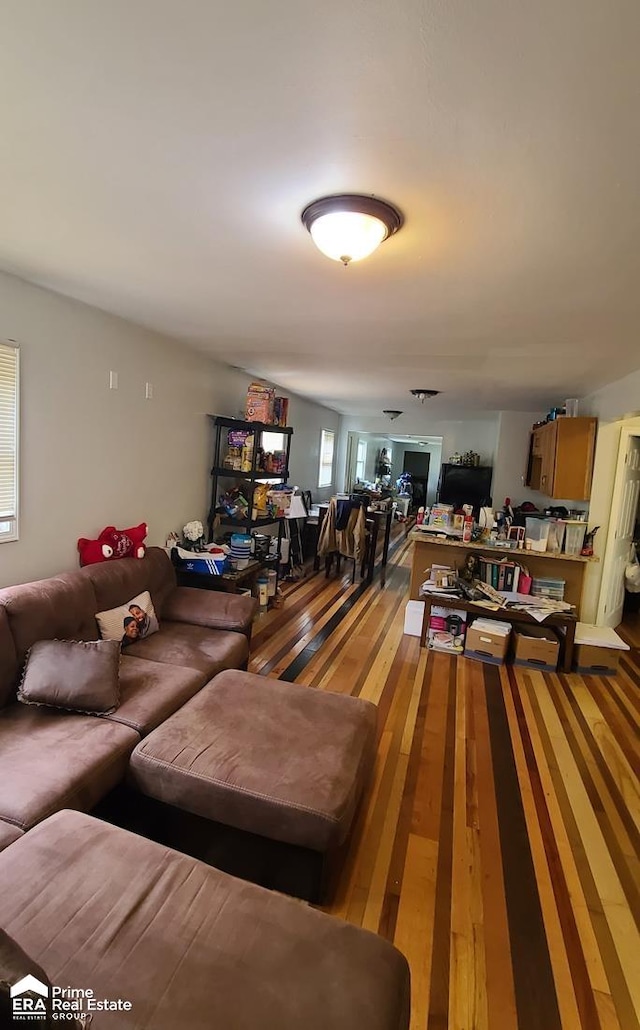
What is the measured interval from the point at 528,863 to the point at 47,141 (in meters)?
2.93

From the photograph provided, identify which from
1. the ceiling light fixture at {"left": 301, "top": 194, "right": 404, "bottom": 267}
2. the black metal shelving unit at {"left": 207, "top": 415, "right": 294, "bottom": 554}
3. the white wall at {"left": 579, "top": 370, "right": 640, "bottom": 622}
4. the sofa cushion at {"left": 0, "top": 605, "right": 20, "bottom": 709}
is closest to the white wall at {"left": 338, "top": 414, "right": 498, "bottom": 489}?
the white wall at {"left": 579, "top": 370, "right": 640, "bottom": 622}

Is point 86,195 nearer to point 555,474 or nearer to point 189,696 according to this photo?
point 189,696

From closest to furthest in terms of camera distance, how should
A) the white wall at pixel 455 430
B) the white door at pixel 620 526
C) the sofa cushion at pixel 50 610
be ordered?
1. the sofa cushion at pixel 50 610
2. the white door at pixel 620 526
3. the white wall at pixel 455 430

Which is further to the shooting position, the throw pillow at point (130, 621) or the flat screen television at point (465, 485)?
the flat screen television at point (465, 485)

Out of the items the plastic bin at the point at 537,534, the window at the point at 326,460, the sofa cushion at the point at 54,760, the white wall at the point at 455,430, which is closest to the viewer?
the sofa cushion at the point at 54,760

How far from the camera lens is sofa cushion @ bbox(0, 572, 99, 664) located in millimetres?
2129

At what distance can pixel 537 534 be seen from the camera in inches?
161

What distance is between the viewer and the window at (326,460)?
26.4 feet

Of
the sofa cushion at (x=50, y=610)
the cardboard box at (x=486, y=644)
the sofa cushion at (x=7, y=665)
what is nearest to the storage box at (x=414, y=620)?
the cardboard box at (x=486, y=644)

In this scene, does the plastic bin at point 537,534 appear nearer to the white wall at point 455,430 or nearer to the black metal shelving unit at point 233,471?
the black metal shelving unit at point 233,471

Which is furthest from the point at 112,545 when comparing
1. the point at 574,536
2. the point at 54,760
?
the point at 574,536

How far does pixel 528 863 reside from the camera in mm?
1865

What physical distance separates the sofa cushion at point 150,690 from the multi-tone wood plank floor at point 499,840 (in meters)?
0.96

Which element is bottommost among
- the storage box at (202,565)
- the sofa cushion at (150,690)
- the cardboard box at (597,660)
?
the cardboard box at (597,660)
